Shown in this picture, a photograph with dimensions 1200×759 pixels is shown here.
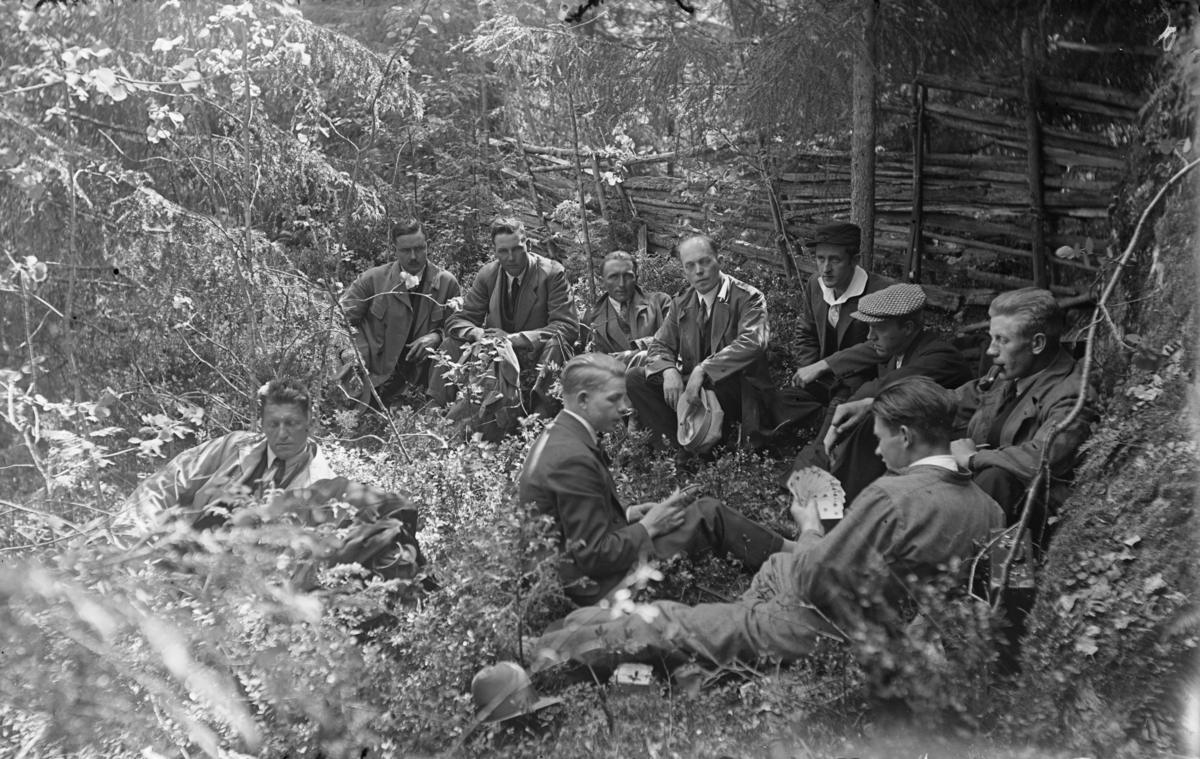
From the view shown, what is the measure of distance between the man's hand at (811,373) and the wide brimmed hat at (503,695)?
8.34 ft

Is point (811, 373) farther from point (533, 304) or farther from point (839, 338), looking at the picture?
point (533, 304)

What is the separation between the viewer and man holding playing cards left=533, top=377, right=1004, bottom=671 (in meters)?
3.01

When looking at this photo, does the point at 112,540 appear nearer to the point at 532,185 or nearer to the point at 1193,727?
the point at 1193,727

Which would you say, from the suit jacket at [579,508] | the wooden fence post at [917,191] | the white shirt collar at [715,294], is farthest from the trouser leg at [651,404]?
the wooden fence post at [917,191]

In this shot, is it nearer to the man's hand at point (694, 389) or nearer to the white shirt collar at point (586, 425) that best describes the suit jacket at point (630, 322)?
the man's hand at point (694, 389)

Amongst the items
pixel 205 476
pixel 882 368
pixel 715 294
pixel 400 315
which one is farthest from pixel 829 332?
pixel 205 476

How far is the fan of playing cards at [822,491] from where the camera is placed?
3.81 m

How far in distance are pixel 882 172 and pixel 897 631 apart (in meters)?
5.07

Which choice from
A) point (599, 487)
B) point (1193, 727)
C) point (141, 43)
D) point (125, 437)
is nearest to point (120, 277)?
point (125, 437)

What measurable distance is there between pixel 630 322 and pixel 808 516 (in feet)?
10.1

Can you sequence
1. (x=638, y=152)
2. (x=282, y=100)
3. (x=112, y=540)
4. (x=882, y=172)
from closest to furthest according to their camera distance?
(x=112, y=540), (x=282, y=100), (x=882, y=172), (x=638, y=152)

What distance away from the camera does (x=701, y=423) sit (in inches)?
203

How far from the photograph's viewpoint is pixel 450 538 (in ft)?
13.7

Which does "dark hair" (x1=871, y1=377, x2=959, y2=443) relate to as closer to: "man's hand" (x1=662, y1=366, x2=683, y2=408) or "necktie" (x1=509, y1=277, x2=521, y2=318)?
"man's hand" (x1=662, y1=366, x2=683, y2=408)
